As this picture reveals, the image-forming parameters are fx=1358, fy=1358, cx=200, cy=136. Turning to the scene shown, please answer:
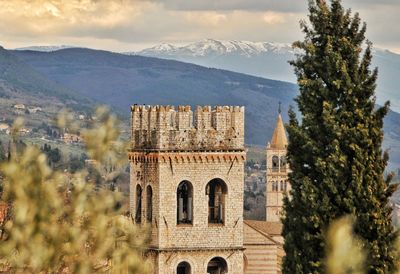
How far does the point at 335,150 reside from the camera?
3431 centimetres

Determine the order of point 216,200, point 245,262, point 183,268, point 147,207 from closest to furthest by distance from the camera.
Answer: point 183,268 < point 147,207 < point 216,200 < point 245,262

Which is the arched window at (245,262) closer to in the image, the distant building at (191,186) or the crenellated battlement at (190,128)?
the distant building at (191,186)

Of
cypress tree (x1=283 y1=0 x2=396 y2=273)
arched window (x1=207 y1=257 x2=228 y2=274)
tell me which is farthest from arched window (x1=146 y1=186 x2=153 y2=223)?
cypress tree (x1=283 y1=0 x2=396 y2=273)

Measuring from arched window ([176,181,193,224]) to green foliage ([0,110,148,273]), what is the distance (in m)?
34.3

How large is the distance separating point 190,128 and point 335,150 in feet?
59.7

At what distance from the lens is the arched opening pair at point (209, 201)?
172ft

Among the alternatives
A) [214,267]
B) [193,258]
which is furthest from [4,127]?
[193,258]

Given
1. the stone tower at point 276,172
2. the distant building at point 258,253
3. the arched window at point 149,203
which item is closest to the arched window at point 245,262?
the distant building at point 258,253

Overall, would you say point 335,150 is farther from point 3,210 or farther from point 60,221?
point 60,221

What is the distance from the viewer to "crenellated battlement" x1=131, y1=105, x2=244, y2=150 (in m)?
51.7

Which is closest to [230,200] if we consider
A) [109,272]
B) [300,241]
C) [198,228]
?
[198,228]

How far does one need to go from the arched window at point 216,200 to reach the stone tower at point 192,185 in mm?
39

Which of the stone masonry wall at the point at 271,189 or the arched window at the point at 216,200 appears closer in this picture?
the arched window at the point at 216,200

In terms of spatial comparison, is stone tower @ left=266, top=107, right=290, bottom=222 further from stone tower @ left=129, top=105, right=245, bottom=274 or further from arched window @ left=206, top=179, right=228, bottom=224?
stone tower @ left=129, top=105, right=245, bottom=274
